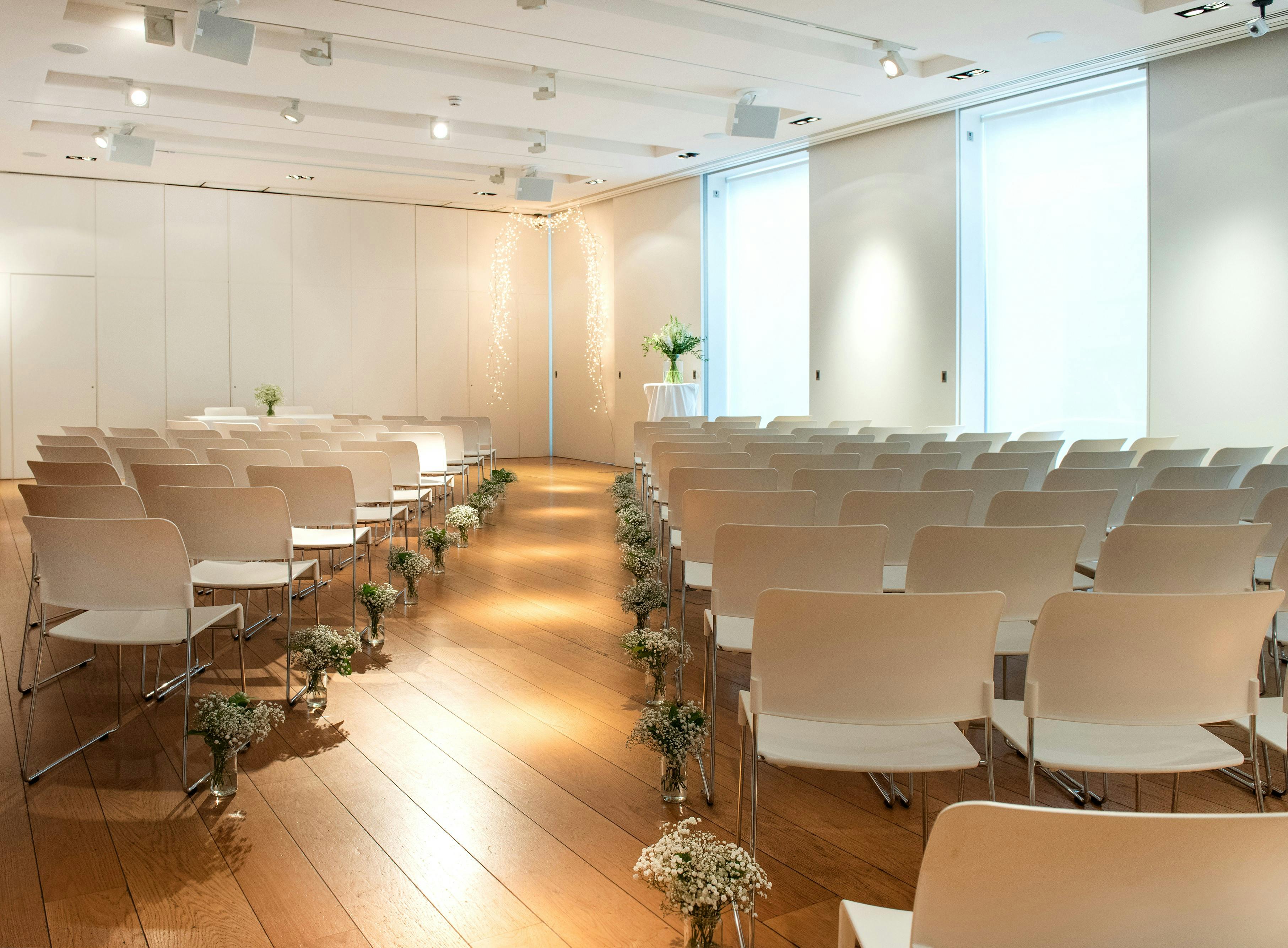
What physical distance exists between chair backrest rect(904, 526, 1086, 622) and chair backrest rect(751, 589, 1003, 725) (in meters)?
0.58

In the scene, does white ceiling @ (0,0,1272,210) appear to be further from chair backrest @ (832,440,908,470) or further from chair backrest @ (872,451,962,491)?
chair backrest @ (872,451,962,491)

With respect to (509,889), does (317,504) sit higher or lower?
higher

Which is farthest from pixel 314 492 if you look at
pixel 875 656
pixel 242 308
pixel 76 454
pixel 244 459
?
pixel 242 308

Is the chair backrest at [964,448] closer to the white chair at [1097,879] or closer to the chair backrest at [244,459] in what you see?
the chair backrest at [244,459]

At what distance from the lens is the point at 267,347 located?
1345 centimetres

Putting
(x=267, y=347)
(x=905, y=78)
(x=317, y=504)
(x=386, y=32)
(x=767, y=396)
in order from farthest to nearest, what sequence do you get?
(x=267, y=347), (x=767, y=396), (x=905, y=78), (x=386, y=32), (x=317, y=504)

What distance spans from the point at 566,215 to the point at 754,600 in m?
12.9

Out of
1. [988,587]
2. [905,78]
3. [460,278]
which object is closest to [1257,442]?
[905,78]

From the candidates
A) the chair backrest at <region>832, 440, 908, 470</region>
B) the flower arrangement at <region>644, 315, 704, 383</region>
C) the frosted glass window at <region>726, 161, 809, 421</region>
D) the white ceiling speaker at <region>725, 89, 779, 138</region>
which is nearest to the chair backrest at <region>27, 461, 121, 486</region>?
the chair backrest at <region>832, 440, 908, 470</region>

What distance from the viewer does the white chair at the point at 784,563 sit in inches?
111

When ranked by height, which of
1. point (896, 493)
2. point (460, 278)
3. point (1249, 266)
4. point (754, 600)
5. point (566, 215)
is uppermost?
point (566, 215)

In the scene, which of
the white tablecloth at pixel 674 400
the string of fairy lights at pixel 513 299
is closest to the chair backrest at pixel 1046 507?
the white tablecloth at pixel 674 400

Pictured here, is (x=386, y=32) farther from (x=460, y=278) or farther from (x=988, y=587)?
(x=460, y=278)

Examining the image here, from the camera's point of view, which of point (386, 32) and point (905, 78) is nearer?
point (386, 32)
